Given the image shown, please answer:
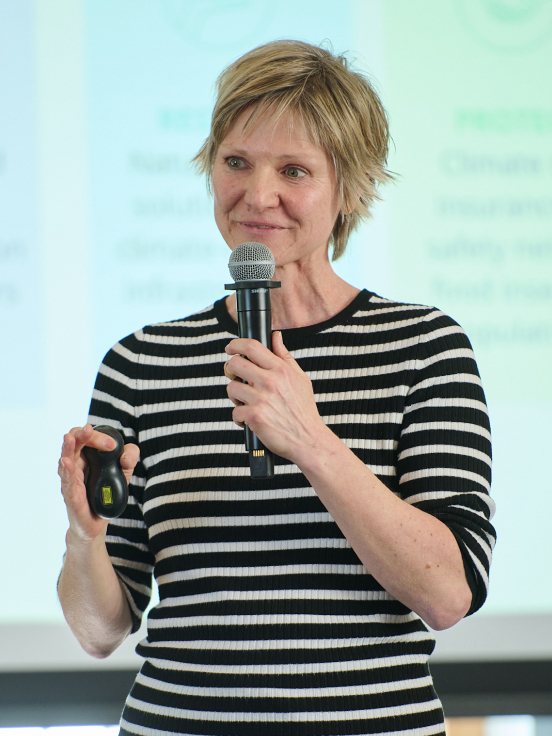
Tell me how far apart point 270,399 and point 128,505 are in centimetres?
47

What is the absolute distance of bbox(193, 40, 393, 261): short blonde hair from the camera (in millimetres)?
1140

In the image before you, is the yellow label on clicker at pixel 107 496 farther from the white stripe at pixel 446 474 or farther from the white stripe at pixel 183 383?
the white stripe at pixel 446 474

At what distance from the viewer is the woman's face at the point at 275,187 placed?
3.70 ft

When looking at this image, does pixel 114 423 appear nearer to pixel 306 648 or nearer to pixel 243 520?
pixel 243 520

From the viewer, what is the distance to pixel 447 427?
3.51 ft

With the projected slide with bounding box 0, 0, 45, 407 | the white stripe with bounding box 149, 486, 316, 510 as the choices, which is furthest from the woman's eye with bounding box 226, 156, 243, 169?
the projected slide with bounding box 0, 0, 45, 407

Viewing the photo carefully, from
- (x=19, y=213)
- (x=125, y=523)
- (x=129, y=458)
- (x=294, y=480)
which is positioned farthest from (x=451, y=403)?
(x=19, y=213)

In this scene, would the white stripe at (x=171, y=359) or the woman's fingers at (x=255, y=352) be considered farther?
the white stripe at (x=171, y=359)

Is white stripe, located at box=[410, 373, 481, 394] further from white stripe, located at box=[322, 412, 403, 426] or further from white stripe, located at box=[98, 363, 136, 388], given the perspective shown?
white stripe, located at box=[98, 363, 136, 388]

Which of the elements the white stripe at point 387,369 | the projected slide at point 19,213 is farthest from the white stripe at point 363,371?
the projected slide at point 19,213

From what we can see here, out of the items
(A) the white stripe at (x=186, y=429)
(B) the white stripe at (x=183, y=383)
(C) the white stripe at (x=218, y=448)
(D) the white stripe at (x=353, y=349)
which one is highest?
(D) the white stripe at (x=353, y=349)

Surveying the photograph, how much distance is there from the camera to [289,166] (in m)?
1.15

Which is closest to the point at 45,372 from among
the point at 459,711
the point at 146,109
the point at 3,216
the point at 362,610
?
the point at 3,216

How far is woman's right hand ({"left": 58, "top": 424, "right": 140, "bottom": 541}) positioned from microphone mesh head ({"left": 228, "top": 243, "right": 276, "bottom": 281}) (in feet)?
0.93
